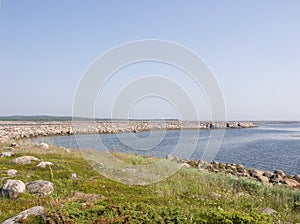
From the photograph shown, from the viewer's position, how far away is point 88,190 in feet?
32.4

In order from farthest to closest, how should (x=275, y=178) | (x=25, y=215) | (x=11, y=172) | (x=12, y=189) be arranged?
(x=275, y=178) → (x=11, y=172) → (x=12, y=189) → (x=25, y=215)

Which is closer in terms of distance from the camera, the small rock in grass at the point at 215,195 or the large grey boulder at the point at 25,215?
the large grey boulder at the point at 25,215

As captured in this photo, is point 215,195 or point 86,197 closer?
point 86,197

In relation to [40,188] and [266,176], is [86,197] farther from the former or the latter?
[266,176]

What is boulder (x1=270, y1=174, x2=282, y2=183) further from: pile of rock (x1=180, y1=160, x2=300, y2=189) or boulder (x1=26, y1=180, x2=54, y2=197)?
boulder (x1=26, y1=180, x2=54, y2=197)

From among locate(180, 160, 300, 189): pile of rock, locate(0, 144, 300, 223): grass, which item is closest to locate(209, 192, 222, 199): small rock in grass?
locate(0, 144, 300, 223): grass

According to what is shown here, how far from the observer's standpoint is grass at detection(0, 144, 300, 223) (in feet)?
20.1

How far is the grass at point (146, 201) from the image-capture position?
6136 millimetres

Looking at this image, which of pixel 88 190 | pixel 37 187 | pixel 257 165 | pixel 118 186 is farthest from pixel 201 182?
pixel 257 165

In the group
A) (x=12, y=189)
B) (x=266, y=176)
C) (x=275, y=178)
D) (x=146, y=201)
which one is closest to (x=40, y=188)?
(x=12, y=189)

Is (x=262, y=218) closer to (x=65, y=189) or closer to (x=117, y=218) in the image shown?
(x=117, y=218)

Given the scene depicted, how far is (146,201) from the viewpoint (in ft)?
28.8

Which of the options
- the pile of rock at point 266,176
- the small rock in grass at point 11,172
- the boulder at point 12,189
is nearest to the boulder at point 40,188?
the boulder at point 12,189

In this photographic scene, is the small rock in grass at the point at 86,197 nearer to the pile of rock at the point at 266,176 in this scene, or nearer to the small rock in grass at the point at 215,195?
the small rock in grass at the point at 215,195
